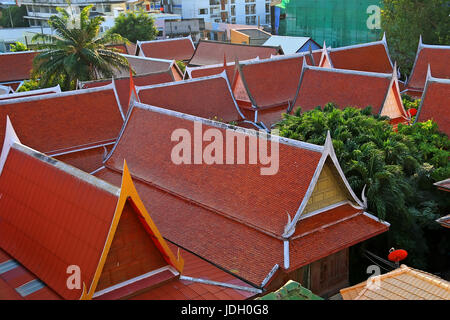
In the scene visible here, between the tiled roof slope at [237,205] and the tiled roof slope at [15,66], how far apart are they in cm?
2858

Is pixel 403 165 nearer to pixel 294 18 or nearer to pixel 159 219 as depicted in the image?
pixel 159 219

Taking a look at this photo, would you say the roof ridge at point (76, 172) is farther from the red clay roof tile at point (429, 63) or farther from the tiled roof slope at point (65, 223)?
the red clay roof tile at point (429, 63)

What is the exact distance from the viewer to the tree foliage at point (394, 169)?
17.7m

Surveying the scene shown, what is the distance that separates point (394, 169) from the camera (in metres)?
17.9

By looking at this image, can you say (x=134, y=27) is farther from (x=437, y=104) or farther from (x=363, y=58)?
(x=437, y=104)

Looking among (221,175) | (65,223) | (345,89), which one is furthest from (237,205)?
(345,89)

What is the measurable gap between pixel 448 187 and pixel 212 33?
57.9 m

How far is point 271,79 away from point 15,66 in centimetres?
2396

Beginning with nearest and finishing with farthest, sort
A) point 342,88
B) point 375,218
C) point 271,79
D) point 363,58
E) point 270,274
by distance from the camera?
point 270,274, point 375,218, point 342,88, point 271,79, point 363,58

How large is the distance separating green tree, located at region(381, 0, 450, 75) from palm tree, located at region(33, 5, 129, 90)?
22.8 metres

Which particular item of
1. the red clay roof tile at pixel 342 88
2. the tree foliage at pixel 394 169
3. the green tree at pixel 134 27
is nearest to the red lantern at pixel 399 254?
the tree foliage at pixel 394 169

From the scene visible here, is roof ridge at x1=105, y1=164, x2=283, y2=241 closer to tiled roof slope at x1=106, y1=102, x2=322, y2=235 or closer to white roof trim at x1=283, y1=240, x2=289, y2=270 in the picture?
tiled roof slope at x1=106, y1=102, x2=322, y2=235

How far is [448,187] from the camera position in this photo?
1630 cm

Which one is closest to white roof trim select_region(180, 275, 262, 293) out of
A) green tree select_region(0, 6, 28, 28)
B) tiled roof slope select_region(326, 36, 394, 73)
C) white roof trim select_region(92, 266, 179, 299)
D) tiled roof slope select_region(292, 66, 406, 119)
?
white roof trim select_region(92, 266, 179, 299)
